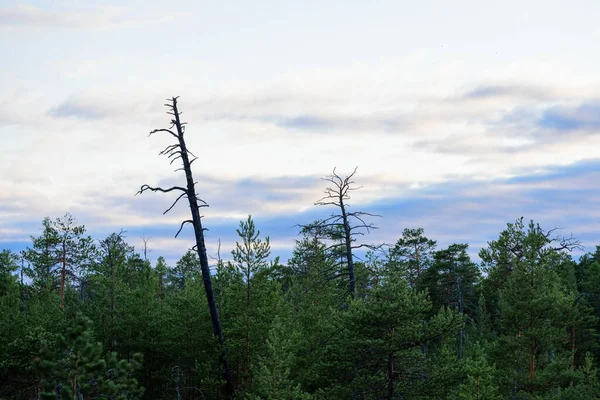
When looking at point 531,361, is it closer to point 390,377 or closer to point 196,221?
point 390,377

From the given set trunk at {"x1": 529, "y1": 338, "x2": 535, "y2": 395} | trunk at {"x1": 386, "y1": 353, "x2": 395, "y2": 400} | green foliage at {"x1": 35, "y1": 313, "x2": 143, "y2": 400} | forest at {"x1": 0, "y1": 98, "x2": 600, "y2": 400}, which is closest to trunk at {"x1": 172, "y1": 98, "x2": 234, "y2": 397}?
forest at {"x1": 0, "y1": 98, "x2": 600, "y2": 400}

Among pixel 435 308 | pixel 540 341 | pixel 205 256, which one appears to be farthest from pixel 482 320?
pixel 205 256

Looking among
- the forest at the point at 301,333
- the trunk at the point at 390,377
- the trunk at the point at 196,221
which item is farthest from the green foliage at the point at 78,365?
the trunk at the point at 196,221

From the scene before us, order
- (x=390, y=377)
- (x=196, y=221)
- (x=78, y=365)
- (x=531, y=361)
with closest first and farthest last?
1. (x=78, y=365)
2. (x=390, y=377)
3. (x=196, y=221)
4. (x=531, y=361)

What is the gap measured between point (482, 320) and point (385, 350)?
36.3m

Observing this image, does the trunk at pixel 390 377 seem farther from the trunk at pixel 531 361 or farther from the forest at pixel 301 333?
the trunk at pixel 531 361

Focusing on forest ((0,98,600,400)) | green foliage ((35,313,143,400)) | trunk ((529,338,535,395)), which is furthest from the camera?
trunk ((529,338,535,395))

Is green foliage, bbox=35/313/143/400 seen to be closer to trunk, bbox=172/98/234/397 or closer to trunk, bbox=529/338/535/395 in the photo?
trunk, bbox=172/98/234/397

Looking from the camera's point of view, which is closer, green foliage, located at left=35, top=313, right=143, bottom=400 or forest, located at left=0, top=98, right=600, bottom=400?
green foliage, located at left=35, top=313, right=143, bottom=400

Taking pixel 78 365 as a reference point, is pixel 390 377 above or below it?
below

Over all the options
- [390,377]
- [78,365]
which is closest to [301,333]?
[390,377]

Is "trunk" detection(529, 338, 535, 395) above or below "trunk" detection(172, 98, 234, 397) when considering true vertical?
below

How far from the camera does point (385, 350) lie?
1983 centimetres

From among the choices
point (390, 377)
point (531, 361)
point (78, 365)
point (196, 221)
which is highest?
point (196, 221)
